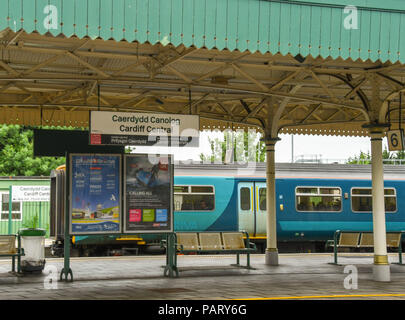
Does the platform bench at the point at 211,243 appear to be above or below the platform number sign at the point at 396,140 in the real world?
below

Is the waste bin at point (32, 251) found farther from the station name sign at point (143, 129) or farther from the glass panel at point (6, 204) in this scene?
the glass panel at point (6, 204)

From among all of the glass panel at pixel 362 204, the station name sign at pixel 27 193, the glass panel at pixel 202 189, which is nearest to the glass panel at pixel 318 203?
the glass panel at pixel 362 204

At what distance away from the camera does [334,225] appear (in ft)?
76.0

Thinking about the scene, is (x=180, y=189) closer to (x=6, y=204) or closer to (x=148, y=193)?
(x=148, y=193)

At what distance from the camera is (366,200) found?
77.2 ft

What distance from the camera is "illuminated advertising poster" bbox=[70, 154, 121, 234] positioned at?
13203 mm

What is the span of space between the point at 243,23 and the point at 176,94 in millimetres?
6604

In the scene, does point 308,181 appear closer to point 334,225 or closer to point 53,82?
point 334,225

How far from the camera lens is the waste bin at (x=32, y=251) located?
14461 millimetres

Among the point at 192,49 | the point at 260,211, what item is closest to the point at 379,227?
the point at 192,49

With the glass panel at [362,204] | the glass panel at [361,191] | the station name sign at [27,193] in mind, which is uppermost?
the station name sign at [27,193]

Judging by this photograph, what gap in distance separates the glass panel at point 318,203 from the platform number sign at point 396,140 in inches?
359

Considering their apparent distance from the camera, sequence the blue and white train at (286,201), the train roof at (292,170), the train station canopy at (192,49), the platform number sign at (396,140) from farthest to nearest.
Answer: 1. the train roof at (292,170)
2. the blue and white train at (286,201)
3. the platform number sign at (396,140)
4. the train station canopy at (192,49)
